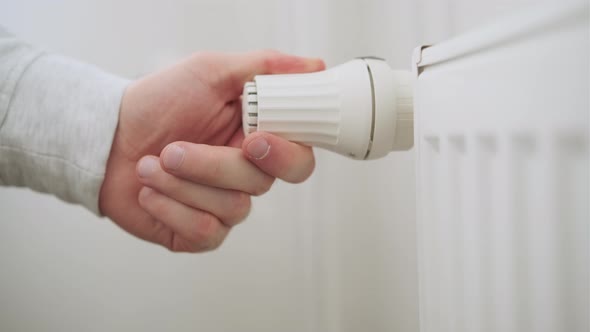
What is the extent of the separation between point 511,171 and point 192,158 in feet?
0.84

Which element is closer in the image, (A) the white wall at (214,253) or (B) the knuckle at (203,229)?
(B) the knuckle at (203,229)

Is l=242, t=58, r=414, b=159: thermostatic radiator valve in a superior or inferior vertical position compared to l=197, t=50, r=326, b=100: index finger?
inferior

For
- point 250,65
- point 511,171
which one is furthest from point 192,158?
point 511,171

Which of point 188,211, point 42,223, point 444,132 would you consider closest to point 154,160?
point 188,211

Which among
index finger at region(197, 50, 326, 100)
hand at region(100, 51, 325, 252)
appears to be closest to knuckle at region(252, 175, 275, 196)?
hand at region(100, 51, 325, 252)

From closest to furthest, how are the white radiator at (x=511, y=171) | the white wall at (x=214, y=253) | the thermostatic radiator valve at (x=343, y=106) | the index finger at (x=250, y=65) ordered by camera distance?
the white radiator at (x=511, y=171) → the thermostatic radiator valve at (x=343, y=106) → the index finger at (x=250, y=65) → the white wall at (x=214, y=253)

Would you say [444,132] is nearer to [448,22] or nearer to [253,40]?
[448,22]

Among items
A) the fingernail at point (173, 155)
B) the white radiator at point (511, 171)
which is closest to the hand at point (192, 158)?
the fingernail at point (173, 155)

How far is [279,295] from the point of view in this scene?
66cm

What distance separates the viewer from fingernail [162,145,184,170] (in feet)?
1.17

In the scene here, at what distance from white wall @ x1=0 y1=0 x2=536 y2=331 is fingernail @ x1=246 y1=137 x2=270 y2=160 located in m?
0.28

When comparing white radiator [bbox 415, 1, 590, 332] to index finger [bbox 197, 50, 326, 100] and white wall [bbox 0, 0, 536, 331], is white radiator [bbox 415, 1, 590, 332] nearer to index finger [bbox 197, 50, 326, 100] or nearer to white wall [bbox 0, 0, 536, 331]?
index finger [bbox 197, 50, 326, 100]

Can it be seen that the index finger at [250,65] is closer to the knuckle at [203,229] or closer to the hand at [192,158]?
the hand at [192,158]

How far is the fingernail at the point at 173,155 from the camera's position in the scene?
14.1 inches
